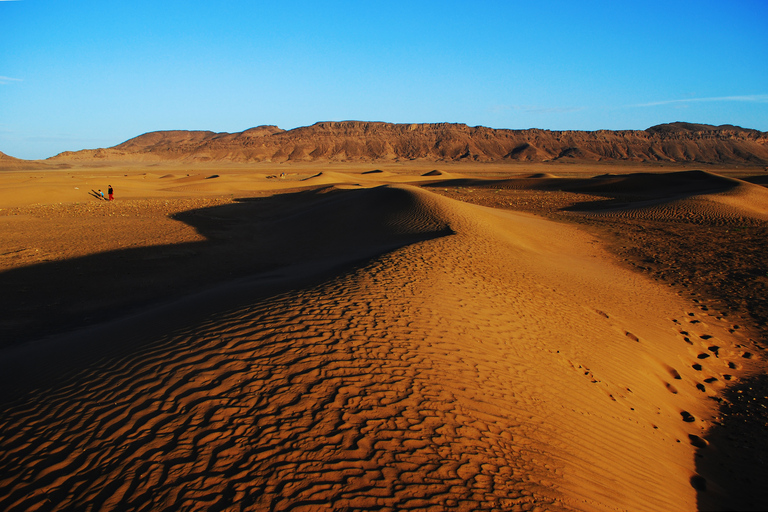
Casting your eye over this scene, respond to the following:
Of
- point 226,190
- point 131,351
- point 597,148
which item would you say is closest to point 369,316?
point 131,351

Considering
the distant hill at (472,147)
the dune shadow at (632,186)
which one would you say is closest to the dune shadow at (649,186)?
the dune shadow at (632,186)

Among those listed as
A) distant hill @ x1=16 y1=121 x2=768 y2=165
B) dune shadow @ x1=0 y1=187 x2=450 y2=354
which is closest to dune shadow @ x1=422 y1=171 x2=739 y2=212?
dune shadow @ x1=0 y1=187 x2=450 y2=354

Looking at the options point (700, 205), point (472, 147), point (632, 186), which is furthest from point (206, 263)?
point (472, 147)

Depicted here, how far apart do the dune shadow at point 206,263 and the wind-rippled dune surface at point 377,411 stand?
3080mm

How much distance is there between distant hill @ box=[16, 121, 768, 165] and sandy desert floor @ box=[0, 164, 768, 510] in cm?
12984

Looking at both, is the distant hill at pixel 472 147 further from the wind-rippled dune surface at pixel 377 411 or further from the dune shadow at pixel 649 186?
the wind-rippled dune surface at pixel 377 411

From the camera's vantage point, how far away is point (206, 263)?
12.7 m

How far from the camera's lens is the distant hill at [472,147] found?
132m

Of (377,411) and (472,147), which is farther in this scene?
(472,147)

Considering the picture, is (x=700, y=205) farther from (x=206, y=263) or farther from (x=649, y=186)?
(x=206, y=263)

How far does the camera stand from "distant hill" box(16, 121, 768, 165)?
132m

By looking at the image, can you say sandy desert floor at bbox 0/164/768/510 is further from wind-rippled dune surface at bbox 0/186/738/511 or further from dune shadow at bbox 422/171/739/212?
dune shadow at bbox 422/171/739/212

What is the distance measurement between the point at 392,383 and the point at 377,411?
1.68 feet

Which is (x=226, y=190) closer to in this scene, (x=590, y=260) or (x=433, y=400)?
(x=590, y=260)
